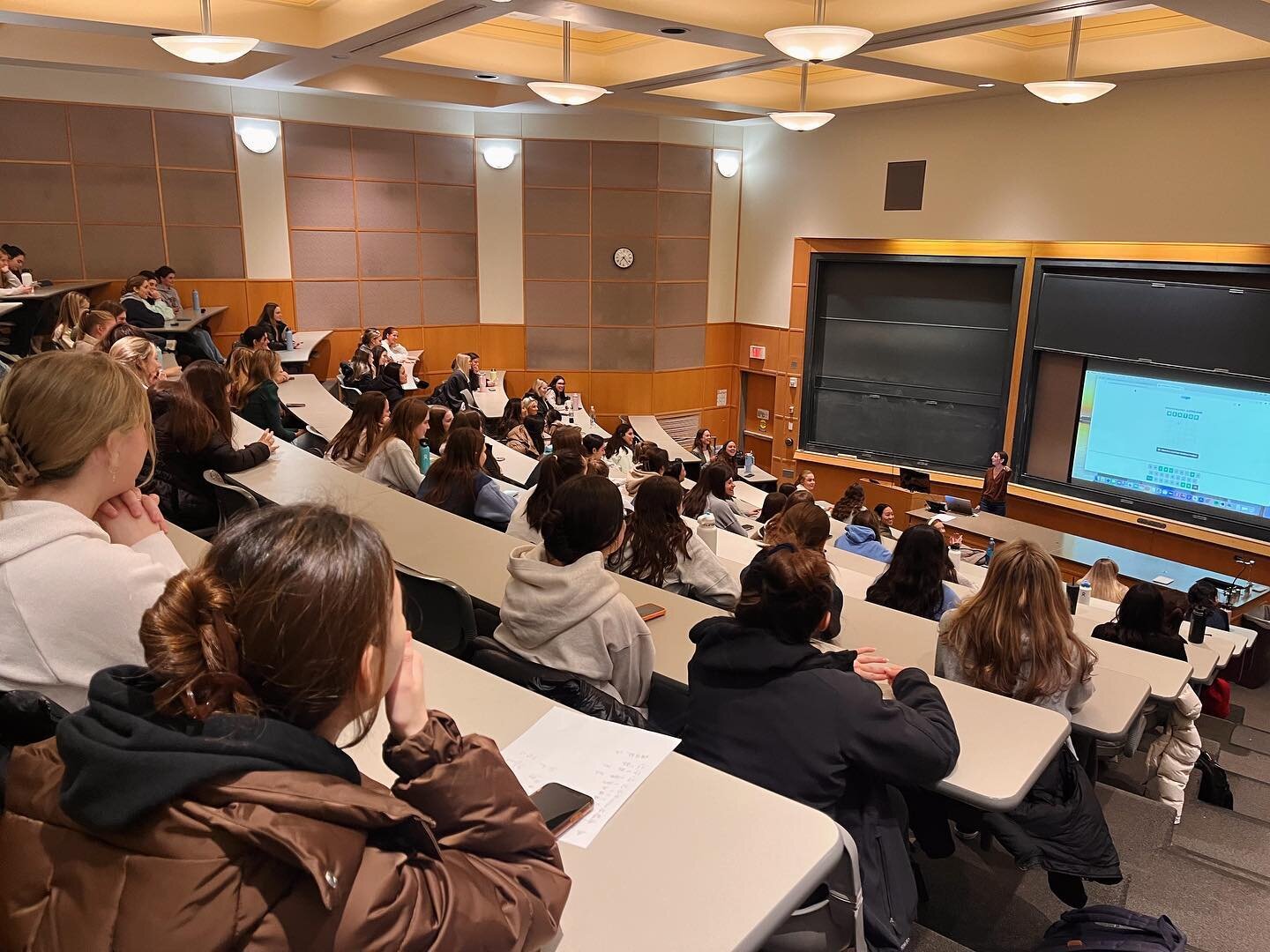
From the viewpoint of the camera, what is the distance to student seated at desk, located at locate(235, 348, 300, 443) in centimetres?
608

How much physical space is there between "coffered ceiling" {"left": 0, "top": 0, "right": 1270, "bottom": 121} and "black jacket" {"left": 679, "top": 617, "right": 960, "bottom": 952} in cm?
546

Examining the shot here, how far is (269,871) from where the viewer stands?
0.98 meters

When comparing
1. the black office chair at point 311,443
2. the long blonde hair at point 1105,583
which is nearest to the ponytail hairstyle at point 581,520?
the black office chair at point 311,443

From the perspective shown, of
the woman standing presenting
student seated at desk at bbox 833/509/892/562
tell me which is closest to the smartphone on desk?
student seated at desk at bbox 833/509/892/562

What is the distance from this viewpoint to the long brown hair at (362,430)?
5.37 metres

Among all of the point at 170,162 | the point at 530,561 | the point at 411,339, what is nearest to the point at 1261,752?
the point at 530,561

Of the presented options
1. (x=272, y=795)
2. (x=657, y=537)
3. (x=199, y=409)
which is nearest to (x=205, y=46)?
(x=199, y=409)

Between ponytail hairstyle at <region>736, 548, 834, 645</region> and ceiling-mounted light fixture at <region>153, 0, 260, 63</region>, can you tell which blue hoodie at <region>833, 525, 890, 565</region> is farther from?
ceiling-mounted light fixture at <region>153, 0, 260, 63</region>

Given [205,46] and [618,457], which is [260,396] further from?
[618,457]

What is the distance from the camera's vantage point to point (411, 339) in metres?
12.4

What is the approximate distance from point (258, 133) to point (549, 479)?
28.7 ft

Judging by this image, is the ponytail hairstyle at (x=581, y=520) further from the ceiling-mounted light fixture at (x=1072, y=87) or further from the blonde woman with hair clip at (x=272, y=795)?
the ceiling-mounted light fixture at (x=1072, y=87)

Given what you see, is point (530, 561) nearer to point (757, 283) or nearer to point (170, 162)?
point (170, 162)

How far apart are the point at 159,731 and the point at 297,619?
178mm
